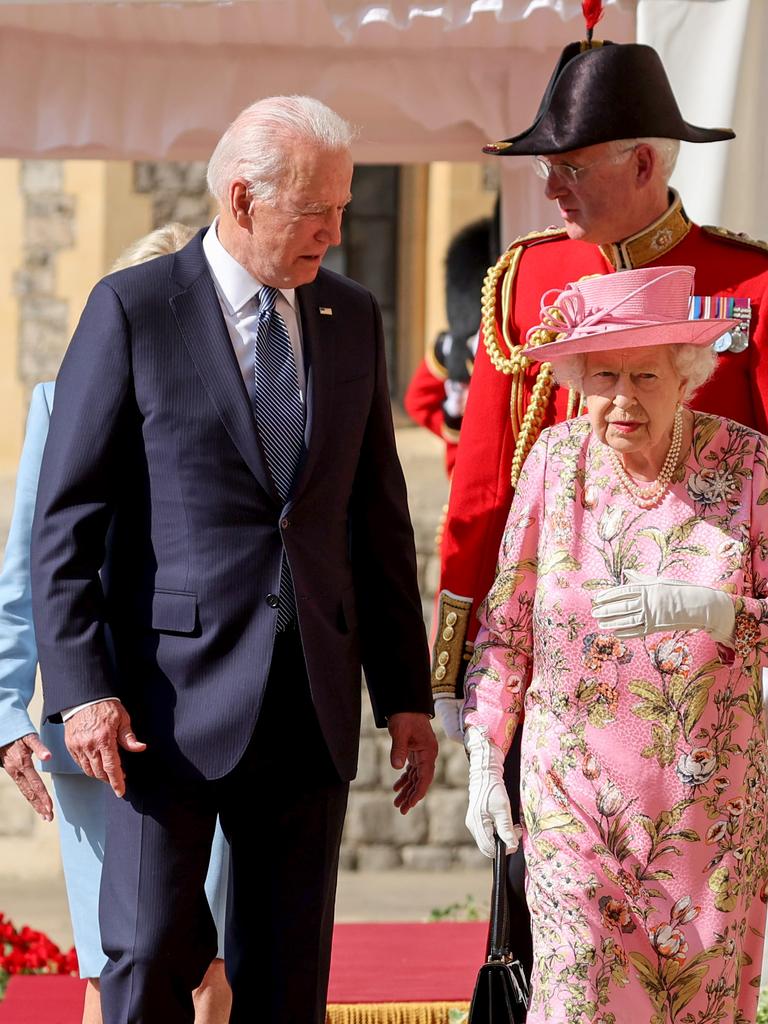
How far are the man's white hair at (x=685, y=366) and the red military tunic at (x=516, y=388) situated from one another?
27 cm

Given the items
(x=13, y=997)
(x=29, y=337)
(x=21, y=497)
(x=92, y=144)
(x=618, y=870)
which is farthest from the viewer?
(x=29, y=337)

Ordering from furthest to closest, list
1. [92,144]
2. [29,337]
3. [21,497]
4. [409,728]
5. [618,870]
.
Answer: [29,337] → [92,144] → [21,497] → [409,728] → [618,870]

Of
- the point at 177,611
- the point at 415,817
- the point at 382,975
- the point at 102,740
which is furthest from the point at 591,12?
the point at 415,817

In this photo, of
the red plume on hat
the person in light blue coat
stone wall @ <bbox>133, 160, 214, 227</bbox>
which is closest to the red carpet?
the person in light blue coat

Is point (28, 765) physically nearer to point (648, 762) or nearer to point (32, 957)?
point (648, 762)

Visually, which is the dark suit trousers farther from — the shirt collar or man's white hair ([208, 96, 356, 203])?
man's white hair ([208, 96, 356, 203])

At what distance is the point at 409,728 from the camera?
12.2 feet

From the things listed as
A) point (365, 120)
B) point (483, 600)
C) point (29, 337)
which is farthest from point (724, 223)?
point (29, 337)

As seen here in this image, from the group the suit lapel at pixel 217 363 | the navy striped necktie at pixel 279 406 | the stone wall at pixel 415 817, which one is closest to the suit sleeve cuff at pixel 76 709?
the navy striped necktie at pixel 279 406

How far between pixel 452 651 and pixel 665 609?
676 millimetres

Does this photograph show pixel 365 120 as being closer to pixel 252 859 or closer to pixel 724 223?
pixel 724 223

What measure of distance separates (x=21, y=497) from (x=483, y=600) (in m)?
0.96

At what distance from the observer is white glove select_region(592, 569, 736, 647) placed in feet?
10.9

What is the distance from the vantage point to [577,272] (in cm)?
400
